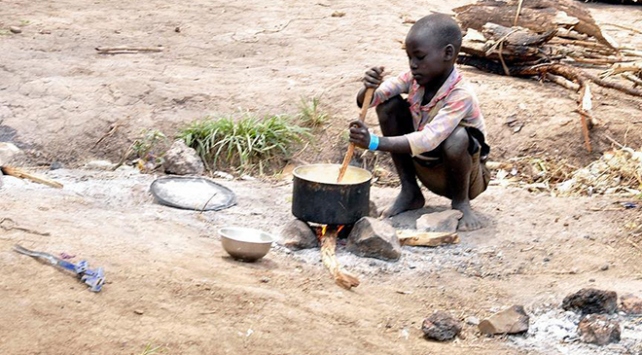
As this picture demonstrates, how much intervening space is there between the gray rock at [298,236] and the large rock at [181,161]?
1.42m

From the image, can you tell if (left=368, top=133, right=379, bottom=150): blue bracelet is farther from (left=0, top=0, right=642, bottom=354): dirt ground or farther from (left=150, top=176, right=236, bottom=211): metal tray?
(left=150, top=176, right=236, bottom=211): metal tray

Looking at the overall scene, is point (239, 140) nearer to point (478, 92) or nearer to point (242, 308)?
point (478, 92)

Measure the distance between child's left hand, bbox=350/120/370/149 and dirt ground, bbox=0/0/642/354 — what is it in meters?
0.59

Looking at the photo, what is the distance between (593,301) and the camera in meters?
4.09

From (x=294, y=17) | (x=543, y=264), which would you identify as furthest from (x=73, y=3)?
(x=543, y=264)

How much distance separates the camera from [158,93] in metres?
7.09

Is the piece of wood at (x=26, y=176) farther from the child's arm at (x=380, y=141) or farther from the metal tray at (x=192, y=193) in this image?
the child's arm at (x=380, y=141)

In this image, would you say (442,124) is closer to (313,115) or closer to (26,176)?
(313,115)

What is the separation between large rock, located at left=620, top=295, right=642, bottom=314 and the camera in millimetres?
4121

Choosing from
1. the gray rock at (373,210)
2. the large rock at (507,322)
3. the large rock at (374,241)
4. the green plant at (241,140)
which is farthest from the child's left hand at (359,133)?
the green plant at (241,140)

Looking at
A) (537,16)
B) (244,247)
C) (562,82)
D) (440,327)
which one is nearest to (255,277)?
(244,247)

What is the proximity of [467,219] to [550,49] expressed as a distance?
293 centimetres

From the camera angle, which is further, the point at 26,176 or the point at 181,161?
the point at 181,161

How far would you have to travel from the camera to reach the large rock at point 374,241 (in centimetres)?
474
